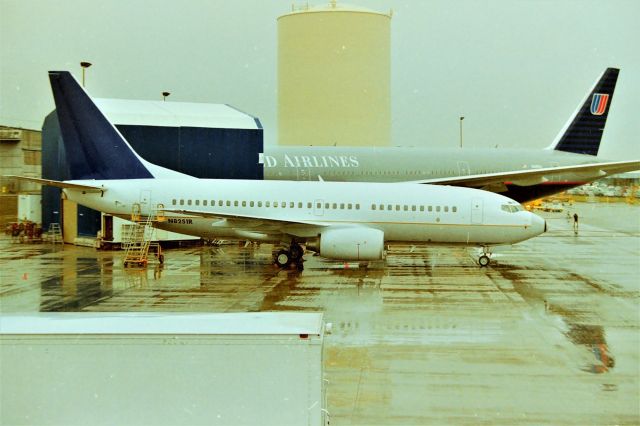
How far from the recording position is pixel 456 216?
24.2m

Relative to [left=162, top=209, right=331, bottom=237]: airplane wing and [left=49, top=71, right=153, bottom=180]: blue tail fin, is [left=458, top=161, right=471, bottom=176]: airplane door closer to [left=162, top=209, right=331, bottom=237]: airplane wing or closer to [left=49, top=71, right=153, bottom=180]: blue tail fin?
[left=162, top=209, right=331, bottom=237]: airplane wing

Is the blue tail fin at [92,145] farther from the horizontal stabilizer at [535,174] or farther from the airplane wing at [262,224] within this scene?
the horizontal stabilizer at [535,174]

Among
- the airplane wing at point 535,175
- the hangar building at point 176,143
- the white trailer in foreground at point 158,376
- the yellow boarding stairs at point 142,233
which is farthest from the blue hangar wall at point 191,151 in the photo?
the white trailer in foreground at point 158,376

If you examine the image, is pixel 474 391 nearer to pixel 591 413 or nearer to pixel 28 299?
pixel 591 413

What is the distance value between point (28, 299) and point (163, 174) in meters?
8.30

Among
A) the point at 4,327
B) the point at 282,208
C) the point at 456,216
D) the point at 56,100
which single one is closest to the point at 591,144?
the point at 456,216

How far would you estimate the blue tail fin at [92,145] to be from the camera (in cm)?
2503

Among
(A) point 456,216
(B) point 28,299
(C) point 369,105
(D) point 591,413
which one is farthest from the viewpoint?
(C) point 369,105

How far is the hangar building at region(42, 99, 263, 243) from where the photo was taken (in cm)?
3262

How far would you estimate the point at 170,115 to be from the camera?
33469 millimetres

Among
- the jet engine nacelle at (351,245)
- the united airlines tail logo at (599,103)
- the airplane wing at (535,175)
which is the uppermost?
the united airlines tail logo at (599,103)

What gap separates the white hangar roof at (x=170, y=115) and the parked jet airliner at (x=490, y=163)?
2471mm

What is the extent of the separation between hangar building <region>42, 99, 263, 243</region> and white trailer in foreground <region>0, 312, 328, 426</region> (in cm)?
2516

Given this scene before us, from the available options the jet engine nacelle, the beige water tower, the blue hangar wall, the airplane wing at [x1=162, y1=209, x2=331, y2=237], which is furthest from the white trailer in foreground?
the beige water tower
